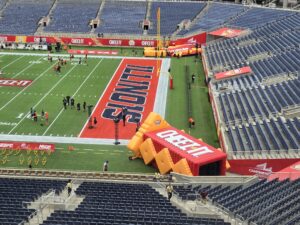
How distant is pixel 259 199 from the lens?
15.1m

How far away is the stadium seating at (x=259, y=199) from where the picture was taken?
1350 centimetres

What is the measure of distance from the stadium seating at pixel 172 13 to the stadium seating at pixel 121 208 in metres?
33.1

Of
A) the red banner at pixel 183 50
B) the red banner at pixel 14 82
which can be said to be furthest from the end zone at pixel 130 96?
the red banner at pixel 14 82

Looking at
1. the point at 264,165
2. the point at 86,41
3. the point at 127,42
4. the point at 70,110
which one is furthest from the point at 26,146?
the point at 127,42

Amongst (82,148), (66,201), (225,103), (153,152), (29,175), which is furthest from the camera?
(225,103)

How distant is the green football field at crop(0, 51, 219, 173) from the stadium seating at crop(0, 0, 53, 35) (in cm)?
902

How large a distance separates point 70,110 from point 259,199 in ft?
53.4

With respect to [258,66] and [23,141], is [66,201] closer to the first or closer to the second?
[23,141]

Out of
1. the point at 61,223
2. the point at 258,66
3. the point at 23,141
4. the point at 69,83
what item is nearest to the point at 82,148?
the point at 23,141

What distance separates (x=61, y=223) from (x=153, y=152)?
26.3 feet

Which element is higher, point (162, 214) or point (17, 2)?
point (17, 2)

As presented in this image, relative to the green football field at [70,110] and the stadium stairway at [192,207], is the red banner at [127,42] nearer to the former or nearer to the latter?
the green football field at [70,110]

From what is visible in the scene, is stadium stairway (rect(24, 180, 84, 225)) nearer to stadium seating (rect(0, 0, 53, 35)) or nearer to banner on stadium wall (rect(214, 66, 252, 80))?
banner on stadium wall (rect(214, 66, 252, 80))

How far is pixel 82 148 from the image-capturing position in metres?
23.2
